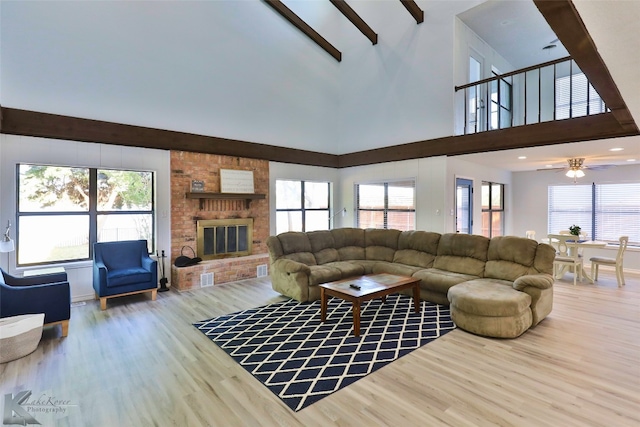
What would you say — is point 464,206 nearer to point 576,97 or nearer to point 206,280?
point 576,97

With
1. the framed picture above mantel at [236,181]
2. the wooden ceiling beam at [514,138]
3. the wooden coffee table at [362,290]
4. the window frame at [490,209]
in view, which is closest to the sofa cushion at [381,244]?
the wooden coffee table at [362,290]

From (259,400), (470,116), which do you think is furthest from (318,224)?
(259,400)

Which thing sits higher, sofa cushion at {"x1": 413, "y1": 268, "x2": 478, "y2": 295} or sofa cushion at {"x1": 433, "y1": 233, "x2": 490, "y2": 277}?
sofa cushion at {"x1": 433, "y1": 233, "x2": 490, "y2": 277}

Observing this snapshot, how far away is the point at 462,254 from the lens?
202 inches

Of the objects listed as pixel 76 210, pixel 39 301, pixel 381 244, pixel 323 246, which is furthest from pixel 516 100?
pixel 39 301

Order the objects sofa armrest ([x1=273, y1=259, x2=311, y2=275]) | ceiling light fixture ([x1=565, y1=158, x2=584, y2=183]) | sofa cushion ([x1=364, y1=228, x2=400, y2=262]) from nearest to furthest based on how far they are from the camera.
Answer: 1. sofa armrest ([x1=273, y1=259, x2=311, y2=275])
2. sofa cushion ([x1=364, y1=228, x2=400, y2=262])
3. ceiling light fixture ([x1=565, y1=158, x2=584, y2=183])

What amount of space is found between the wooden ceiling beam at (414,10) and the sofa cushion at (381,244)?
4358mm

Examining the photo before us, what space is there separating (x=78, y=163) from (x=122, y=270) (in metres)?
1.80

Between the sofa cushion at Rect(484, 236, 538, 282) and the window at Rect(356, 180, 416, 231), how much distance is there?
2.37m

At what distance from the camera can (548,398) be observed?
246cm

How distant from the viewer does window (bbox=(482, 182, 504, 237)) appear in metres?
7.85

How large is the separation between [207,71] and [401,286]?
5.23 meters

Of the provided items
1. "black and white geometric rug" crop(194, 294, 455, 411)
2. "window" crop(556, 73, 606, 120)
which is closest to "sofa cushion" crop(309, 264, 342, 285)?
"black and white geometric rug" crop(194, 294, 455, 411)

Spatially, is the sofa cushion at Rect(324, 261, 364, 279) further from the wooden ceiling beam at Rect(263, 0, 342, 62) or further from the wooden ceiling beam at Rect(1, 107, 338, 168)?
the wooden ceiling beam at Rect(263, 0, 342, 62)
